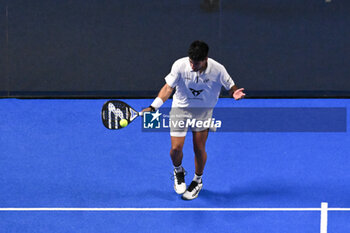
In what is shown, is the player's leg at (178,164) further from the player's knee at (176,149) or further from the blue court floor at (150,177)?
the blue court floor at (150,177)

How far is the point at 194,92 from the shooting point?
5262mm

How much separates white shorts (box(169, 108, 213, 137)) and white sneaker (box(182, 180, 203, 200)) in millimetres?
641

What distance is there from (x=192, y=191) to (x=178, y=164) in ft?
1.09

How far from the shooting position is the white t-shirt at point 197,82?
515 centimetres

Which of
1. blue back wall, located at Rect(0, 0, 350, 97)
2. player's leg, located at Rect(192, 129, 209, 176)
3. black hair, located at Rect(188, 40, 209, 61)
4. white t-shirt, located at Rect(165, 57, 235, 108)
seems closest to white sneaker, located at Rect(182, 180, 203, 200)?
player's leg, located at Rect(192, 129, 209, 176)

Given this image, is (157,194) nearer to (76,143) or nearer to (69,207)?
(69,207)

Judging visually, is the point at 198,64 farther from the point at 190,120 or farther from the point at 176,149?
the point at 176,149

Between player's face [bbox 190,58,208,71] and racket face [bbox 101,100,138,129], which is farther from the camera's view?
racket face [bbox 101,100,138,129]

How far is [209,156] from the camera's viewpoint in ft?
22.2

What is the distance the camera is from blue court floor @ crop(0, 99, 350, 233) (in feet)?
17.0

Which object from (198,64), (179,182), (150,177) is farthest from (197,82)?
(150,177)

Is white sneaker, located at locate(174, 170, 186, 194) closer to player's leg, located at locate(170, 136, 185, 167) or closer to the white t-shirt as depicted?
player's leg, located at locate(170, 136, 185, 167)

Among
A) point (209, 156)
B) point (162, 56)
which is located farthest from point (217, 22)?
point (209, 156)

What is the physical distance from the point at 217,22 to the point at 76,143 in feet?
10.8
